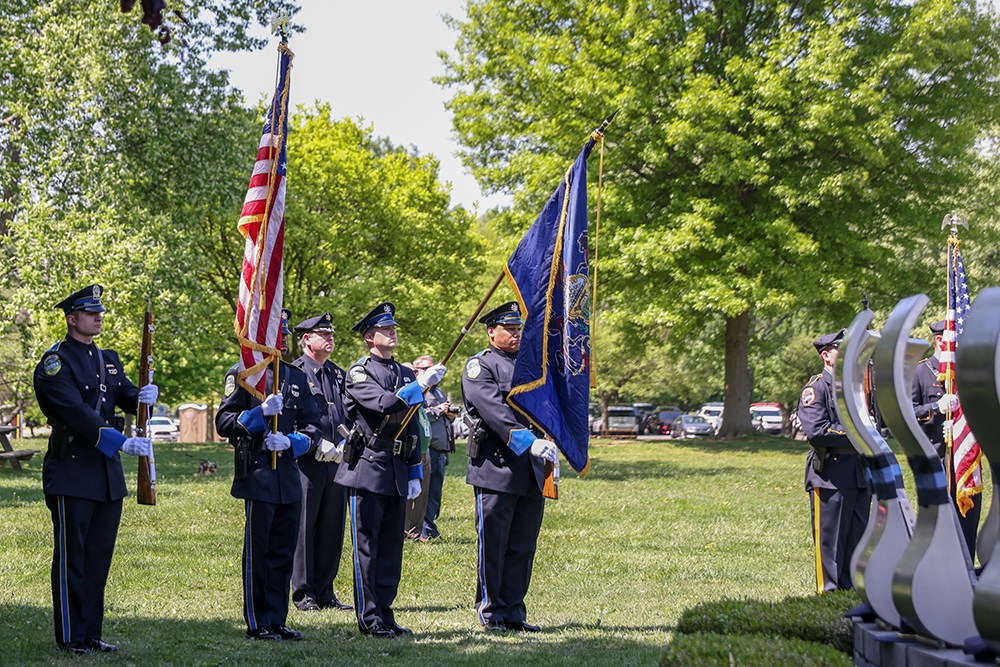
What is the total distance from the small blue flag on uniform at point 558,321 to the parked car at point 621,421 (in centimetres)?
5200

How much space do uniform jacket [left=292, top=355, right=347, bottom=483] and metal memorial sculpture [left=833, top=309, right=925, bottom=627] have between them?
5263 millimetres

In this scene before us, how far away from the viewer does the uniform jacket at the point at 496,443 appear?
342 inches

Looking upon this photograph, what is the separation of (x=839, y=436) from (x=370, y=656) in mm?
4209

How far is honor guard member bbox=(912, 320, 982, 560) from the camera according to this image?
10.8 metres

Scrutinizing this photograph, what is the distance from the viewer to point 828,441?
9672 millimetres

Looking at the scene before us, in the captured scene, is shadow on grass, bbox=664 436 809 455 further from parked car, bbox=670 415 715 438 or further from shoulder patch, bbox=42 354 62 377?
shoulder patch, bbox=42 354 62 377

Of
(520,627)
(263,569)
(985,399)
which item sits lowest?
(520,627)

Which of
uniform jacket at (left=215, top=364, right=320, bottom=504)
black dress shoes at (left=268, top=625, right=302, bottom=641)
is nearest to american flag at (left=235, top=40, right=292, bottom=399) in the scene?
uniform jacket at (left=215, top=364, right=320, bottom=504)

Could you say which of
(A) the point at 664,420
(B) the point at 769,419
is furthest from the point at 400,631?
(A) the point at 664,420

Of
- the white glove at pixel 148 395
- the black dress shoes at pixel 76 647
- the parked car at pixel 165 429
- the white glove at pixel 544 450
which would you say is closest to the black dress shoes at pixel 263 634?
the black dress shoes at pixel 76 647

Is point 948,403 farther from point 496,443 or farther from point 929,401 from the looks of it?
point 496,443

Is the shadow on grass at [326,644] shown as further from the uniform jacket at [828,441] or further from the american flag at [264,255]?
the uniform jacket at [828,441]

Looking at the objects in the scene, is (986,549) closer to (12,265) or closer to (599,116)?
(12,265)

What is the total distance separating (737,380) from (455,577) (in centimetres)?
2376
